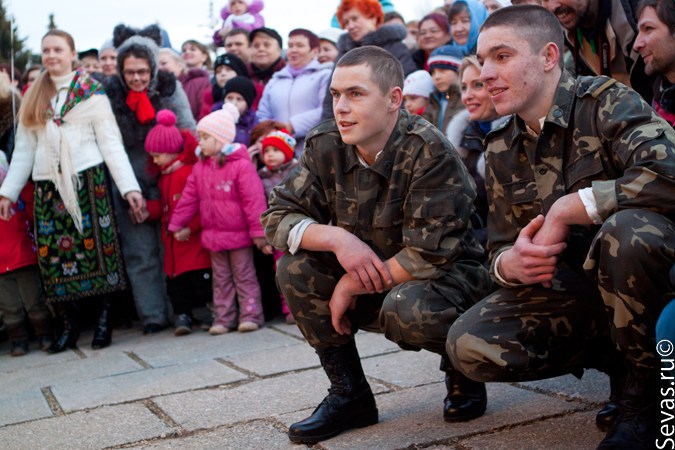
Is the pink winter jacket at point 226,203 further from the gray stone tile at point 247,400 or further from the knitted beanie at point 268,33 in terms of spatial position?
the gray stone tile at point 247,400

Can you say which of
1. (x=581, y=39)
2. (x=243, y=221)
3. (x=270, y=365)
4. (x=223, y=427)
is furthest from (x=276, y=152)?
(x=223, y=427)

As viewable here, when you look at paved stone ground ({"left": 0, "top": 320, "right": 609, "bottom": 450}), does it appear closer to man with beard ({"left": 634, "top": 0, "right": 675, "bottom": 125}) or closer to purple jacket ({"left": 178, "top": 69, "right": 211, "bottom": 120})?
man with beard ({"left": 634, "top": 0, "right": 675, "bottom": 125})

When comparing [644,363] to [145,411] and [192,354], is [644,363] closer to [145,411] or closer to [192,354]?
[145,411]

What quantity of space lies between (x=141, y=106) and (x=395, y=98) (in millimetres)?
3134

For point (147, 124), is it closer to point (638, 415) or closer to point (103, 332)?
point (103, 332)

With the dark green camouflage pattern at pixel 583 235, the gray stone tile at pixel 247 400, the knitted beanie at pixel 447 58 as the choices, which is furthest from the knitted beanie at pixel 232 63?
the dark green camouflage pattern at pixel 583 235

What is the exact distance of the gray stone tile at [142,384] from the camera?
3.76m

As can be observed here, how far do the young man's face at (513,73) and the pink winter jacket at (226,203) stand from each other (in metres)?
3.04

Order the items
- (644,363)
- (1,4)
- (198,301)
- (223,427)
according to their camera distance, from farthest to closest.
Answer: (1,4) → (198,301) → (223,427) → (644,363)

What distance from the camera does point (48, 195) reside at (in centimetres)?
550

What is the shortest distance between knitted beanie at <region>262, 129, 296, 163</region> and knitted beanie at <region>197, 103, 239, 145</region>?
0.79 feet

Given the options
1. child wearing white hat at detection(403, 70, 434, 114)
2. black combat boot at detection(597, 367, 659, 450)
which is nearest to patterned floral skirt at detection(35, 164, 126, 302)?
child wearing white hat at detection(403, 70, 434, 114)

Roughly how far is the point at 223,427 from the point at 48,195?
9.77ft

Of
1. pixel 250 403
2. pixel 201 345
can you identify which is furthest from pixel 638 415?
pixel 201 345
